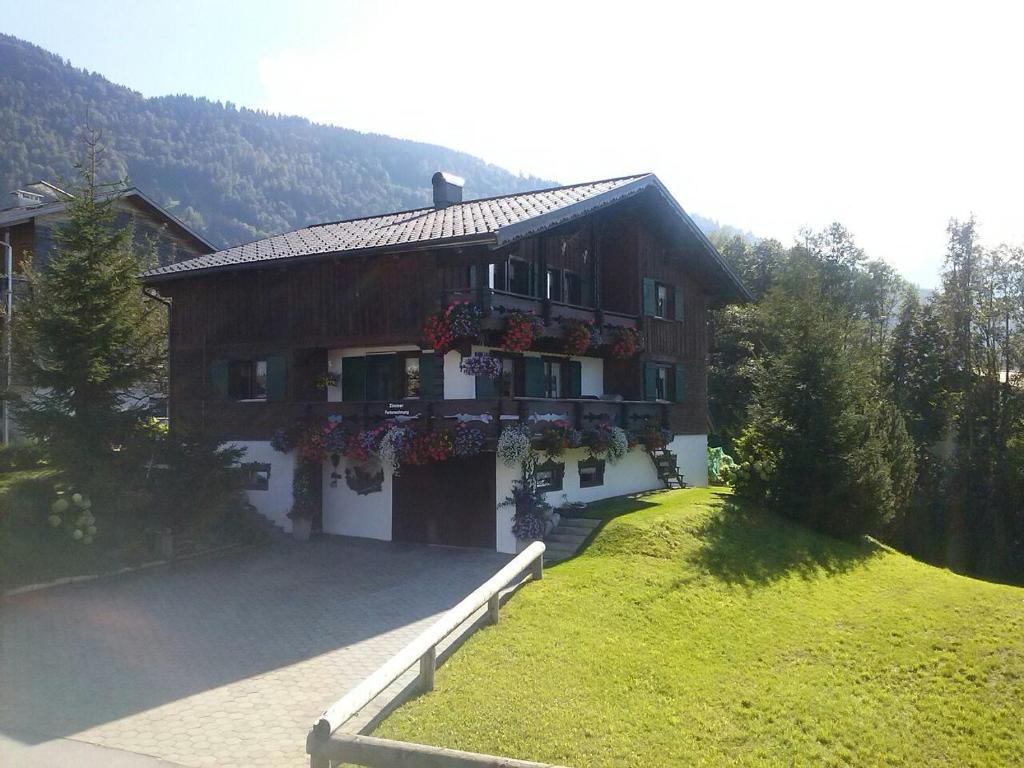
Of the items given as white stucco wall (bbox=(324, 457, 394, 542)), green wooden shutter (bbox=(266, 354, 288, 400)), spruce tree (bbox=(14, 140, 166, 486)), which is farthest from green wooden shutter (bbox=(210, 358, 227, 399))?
spruce tree (bbox=(14, 140, 166, 486))

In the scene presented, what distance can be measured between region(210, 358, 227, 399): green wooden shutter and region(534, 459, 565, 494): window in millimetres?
9276

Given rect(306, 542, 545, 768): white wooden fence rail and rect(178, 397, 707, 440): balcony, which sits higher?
rect(178, 397, 707, 440): balcony

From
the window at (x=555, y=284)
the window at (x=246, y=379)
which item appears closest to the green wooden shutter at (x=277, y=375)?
→ the window at (x=246, y=379)

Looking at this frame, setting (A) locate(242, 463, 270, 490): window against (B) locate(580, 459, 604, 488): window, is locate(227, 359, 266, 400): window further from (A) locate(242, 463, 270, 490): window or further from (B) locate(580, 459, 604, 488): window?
(B) locate(580, 459, 604, 488): window

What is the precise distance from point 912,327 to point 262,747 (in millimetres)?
41833

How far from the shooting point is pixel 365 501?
21828 millimetres

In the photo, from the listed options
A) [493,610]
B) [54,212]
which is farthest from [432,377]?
[54,212]

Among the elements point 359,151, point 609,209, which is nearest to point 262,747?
point 609,209

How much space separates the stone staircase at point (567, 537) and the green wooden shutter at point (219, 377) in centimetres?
1015

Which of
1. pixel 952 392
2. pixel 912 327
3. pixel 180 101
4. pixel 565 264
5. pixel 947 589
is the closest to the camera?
pixel 947 589

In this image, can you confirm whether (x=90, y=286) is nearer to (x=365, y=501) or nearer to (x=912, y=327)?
(x=365, y=501)

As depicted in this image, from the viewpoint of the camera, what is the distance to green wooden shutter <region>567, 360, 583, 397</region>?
2414cm

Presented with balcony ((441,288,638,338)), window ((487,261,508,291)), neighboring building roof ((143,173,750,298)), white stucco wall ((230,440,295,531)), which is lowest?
white stucco wall ((230,440,295,531))

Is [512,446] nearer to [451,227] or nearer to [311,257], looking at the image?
[451,227]
